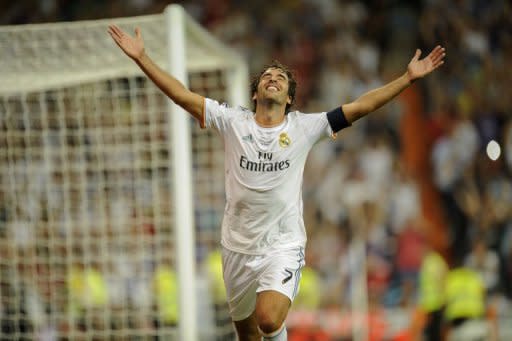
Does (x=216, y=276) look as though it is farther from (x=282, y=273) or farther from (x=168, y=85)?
(x=168, y=85)

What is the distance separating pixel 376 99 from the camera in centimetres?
665

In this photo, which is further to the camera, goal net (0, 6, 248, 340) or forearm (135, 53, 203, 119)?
goal net (0, 6, 248, 340)

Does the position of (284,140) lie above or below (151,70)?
below

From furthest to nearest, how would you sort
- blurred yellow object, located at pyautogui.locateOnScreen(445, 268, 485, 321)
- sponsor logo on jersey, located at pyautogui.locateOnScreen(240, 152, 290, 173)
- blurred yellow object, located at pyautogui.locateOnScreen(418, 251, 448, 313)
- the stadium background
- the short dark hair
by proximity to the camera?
the stadium background → blurred yellow object, located at pyautogui.locateOnScreen(418, 251, 448, 313) → blurred yellow object, located at pyautogui.locateOnScreen(445, 268, 485, 321) → the short dark hair → sponsor logo on jersey, located at pyautogui.locateOnScreen(240, 152, 290, 173)

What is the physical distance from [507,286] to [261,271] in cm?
614

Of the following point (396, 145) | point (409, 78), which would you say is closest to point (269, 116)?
point (409, 78)

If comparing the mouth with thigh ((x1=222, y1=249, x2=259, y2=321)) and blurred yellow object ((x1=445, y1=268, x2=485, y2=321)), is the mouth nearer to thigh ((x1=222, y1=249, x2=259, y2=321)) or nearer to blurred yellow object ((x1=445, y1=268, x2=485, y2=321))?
thigh ((x1=222, y1=249, x2=259, y2=321))

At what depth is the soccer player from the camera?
264 inches

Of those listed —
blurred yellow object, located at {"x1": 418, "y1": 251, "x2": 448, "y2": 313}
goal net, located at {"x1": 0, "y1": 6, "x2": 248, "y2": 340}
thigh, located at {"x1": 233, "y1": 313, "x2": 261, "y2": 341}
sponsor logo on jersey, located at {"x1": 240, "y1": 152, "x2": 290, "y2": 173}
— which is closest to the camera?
sponsor logo on jersey, located at {"x1": 240, "y1": 152, "x2": 290, "y2": 173}

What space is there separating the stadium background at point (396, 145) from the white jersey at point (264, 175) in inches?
158

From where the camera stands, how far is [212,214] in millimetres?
11727

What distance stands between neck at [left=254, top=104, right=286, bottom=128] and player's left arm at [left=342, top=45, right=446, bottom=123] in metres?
0.48

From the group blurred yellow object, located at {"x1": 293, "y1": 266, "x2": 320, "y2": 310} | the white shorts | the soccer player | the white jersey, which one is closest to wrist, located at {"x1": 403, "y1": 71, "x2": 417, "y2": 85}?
the soccer player

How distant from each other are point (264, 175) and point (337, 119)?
625 mm
